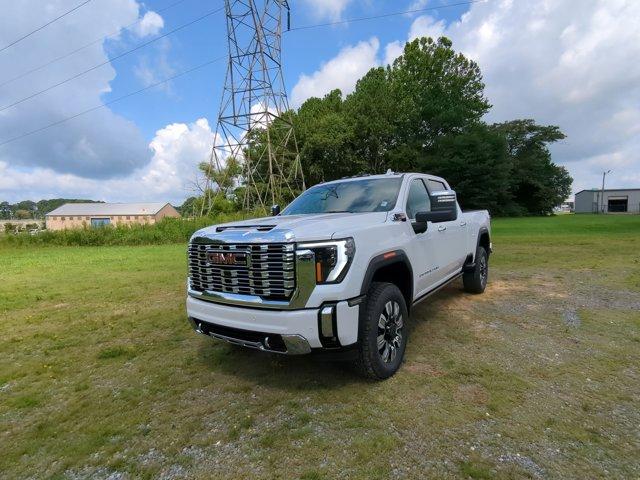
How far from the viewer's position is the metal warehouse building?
71375 mm

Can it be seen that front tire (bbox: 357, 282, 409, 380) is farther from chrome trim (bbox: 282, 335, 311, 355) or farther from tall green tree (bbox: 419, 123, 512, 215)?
tall green tree (bbox: 419, 123, 512, 215)

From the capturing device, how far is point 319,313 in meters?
2.88

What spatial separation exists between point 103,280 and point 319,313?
8583 mm

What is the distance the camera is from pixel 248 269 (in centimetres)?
313

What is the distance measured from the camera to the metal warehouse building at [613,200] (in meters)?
71.4

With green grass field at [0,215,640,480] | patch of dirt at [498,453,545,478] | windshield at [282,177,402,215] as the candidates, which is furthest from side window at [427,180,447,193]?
patch of dirt at [498,453,545,478]

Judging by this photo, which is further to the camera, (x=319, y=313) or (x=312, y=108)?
(x=312, y=108)

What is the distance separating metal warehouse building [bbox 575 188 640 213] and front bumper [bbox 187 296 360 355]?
286ft

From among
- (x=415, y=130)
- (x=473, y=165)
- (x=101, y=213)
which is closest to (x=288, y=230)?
(x=473, y=165)

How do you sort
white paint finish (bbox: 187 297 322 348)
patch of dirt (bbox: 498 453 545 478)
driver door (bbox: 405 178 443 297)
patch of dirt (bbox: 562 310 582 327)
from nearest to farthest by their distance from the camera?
1. patch of dirt (bbox: 498 453 545 478)
2. white paint finish (bbox: 187 297 322 348)
3. driver door (bbox: 405 178 443 297)
4. patch of dirt (bbox: 562 310 582 327)

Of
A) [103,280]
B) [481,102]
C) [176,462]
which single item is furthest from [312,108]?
[176,462]

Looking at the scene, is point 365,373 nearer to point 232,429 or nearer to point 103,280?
point 232,429

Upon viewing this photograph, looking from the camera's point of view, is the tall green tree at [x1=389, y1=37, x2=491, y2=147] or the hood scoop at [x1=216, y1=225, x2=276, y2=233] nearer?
the hood scoop at [x1=216, y1=225, x2=276, y2=233]

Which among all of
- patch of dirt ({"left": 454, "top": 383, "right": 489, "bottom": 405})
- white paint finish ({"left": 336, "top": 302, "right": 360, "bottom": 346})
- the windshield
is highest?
the windshield
